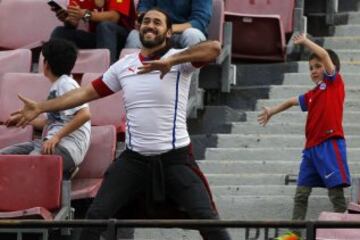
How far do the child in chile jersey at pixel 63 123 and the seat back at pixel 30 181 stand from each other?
275mm

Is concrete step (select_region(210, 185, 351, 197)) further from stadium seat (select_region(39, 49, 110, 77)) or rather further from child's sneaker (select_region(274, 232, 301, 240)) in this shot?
child's sneaker (select_region(274, 232, 301, 240))

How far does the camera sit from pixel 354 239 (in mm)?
9492

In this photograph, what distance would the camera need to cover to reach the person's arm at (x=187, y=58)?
31.2ft

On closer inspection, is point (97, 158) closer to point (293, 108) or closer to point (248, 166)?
point (248, 166)

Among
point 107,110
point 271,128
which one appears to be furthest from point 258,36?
point 107,110

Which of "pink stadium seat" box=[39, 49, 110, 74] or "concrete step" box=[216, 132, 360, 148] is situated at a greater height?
"pink stadium seat" box=[39, 49, 110, 74]

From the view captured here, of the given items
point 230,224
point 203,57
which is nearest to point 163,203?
point 203,57

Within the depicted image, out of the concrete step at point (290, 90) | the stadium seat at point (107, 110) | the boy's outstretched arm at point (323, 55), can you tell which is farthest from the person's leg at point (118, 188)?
the concrete step at point (290, 90)

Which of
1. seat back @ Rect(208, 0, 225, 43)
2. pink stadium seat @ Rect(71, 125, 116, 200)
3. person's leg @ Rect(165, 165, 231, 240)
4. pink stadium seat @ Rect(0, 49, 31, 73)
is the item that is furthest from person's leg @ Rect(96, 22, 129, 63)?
person's leg @ Rect(165, 165, 231, 240)

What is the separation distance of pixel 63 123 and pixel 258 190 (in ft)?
4.96

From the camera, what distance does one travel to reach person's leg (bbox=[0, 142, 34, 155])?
11312mm

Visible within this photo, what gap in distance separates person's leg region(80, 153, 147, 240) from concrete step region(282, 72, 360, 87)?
372cm

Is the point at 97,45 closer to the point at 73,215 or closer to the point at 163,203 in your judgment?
the point at 73,215

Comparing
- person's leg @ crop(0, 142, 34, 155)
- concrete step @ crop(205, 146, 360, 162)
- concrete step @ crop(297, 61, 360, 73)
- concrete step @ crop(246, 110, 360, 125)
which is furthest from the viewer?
concrete step @ crop(297, 61, 360, 73)
